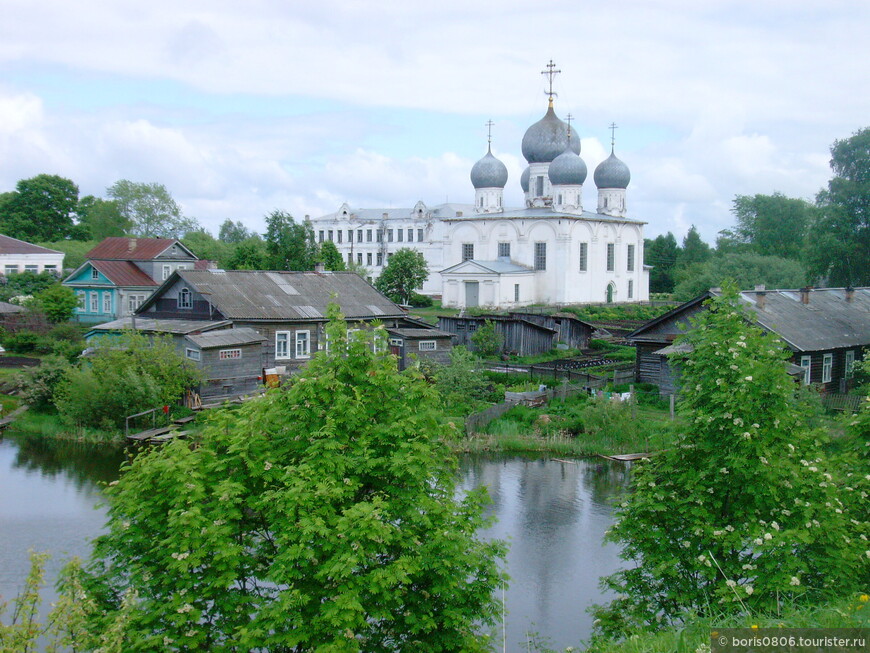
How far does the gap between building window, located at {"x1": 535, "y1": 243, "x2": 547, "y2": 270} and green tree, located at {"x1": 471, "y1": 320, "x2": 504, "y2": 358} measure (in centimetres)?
2427

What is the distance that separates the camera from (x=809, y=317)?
27.9m

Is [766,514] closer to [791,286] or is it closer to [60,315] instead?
[60,315]

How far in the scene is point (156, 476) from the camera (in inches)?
370

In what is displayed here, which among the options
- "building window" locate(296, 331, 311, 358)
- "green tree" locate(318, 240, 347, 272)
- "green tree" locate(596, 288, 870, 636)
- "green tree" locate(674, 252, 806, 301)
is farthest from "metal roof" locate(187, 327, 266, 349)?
"green tree" locate(674, 252, 806, 301)

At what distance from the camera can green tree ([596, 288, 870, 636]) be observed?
9.30m

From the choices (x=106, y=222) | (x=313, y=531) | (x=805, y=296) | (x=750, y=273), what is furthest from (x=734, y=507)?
(x=106, y=222)

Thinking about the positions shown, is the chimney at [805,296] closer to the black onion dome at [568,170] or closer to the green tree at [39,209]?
the black onion dome at [568,170]

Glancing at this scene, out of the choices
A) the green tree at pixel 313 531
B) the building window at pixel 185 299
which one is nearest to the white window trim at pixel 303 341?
the building window at pixel 185 299

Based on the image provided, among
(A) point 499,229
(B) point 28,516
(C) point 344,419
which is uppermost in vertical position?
(A) point 499,229

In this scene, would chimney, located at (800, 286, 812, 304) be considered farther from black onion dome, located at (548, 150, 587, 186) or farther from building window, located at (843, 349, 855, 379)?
black onion dome, located at (548, 150, 587, 186)

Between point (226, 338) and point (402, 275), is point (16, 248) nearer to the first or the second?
point (402, 275)

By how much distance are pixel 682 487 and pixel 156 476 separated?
5882 millimetres

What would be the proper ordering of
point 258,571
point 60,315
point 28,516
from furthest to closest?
point 60,315, point 28,516, point 258,571

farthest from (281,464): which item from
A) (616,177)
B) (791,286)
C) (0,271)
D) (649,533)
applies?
(616,177)
